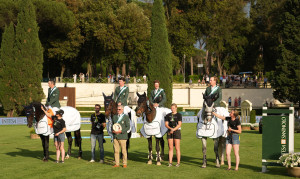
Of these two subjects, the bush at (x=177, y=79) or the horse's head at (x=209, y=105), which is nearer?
the horse's head at (x=209, y=105)

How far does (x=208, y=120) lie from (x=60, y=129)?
5315 mm

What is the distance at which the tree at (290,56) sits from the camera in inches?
1925

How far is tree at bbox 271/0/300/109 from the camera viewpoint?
48.9 metres

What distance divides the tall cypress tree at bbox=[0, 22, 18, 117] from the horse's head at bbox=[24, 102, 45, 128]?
3195 centimetres

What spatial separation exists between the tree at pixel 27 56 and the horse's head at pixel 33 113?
3098 centimetres

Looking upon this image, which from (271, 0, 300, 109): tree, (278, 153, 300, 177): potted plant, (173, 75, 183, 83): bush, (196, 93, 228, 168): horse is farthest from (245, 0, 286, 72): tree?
(278, 153, 300, 177): potted plant

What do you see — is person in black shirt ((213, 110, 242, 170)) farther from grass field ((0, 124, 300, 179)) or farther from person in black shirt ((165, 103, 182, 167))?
person in black shirt ((165, 103, 182, 167))

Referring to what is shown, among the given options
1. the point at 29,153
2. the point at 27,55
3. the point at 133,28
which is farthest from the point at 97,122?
the point at 133,28

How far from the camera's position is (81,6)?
65188 mm

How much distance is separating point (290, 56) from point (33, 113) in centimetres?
3906

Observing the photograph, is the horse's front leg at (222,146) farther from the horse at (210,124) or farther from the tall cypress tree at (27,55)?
the tall cypress tree at (27,55)

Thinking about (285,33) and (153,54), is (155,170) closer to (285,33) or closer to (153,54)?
(153,54)

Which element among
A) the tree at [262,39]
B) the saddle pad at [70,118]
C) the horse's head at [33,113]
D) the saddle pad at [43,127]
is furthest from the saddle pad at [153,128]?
the tree at [262,39]

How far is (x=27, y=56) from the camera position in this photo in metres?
46.2
